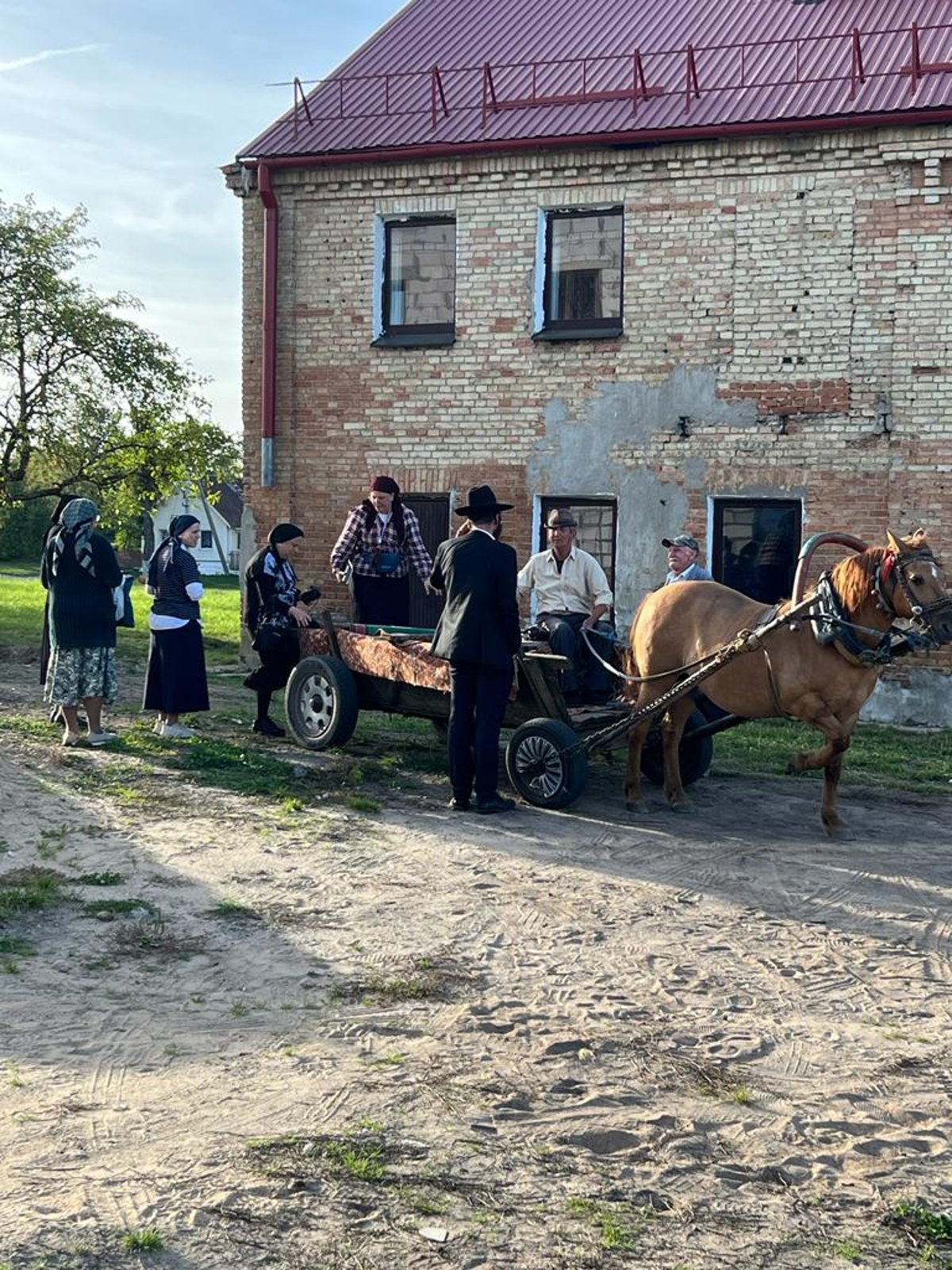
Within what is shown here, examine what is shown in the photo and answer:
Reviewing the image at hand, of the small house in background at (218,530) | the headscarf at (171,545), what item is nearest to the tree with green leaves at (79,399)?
the headscarf at (171,545)

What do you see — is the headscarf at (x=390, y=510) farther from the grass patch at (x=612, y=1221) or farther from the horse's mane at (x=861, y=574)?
the grass patch at (x=612, y=1221)

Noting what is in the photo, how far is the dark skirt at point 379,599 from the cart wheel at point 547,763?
99.1 inches

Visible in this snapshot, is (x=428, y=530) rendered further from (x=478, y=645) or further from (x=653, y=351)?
(x=478, y=645)

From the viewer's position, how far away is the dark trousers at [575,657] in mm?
9258

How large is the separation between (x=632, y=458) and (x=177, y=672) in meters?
6.08

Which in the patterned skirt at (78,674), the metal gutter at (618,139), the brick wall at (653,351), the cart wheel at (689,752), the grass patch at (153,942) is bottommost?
the grass patch at (153,942)

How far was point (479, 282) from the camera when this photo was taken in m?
15.6

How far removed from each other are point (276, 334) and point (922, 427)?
726 cm

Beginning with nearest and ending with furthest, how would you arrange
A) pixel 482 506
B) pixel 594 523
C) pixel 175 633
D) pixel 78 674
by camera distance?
pixel 482 506
pixel 78 674
pixel 175 633
pixel 594 523

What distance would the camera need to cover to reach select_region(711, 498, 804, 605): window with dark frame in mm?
14719

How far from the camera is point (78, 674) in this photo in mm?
10898

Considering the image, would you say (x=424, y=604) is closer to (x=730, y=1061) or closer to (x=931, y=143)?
(x=931, y=143)

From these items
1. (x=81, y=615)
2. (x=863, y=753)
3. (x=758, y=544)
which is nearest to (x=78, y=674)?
(x=81, y=615)

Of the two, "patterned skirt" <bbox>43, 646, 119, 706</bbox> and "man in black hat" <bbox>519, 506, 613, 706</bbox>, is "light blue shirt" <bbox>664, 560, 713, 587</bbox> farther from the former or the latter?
"patterned skirt" <bbox>43, 646, 119, 706</bbox>
